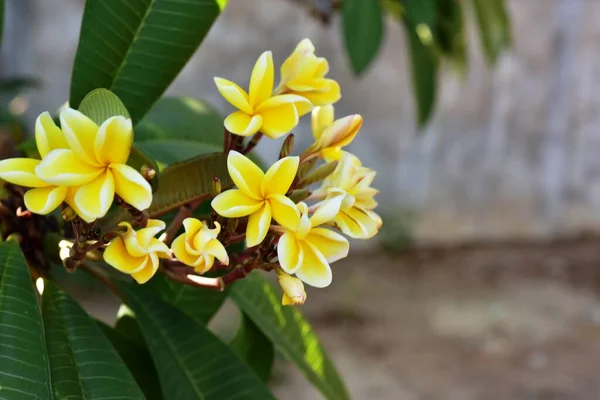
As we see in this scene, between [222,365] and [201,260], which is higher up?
[201,260]

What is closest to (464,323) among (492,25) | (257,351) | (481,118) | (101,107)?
(481,118)

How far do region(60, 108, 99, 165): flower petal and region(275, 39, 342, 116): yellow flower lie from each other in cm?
13

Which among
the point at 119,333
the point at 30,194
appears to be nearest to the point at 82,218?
the point at 30,194

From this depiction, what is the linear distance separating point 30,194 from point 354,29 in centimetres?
65

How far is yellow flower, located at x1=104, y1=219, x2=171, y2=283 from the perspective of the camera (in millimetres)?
332

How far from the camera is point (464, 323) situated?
123 inches

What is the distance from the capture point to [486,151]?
394 centimetres

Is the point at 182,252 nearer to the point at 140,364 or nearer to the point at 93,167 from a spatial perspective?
the point at 93,167

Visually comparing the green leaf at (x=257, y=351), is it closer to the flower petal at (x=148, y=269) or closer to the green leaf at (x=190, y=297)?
the green leaf at (x=190, y=297)

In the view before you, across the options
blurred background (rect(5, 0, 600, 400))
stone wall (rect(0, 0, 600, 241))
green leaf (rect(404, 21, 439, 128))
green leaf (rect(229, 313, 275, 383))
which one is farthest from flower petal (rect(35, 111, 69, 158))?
stone wall (rect(0, 0, 600, 241))

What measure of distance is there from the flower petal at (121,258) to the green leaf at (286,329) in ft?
0.81

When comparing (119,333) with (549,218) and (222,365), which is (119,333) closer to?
(222,365)

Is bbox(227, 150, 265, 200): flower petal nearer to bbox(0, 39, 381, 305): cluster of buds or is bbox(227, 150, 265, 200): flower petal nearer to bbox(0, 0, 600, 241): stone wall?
bbox(0, 39, 381, 305): cluster of buds

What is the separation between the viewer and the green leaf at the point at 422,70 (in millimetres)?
997
